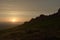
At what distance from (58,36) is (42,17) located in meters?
47.0

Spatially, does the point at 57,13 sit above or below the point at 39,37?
above

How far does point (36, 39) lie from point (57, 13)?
161 ft

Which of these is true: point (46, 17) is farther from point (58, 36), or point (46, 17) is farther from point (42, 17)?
point (58, 36)

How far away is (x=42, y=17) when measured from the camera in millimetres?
102125

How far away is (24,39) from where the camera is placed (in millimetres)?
57500

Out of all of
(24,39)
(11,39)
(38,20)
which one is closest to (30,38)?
(24,39)

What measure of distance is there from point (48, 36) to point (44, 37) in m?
1.15

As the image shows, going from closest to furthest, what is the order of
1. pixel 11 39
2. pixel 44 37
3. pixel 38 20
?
pixel 44 37 < pixel 11 39 < pixel 38 20

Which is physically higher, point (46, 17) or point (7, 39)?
point (46, 17)

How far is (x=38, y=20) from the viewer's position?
99812 millimetres

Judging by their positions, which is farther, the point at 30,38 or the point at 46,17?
the point at 46,17

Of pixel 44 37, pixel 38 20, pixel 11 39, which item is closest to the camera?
pixel 44 37

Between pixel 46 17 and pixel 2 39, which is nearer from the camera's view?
pixel 2 39

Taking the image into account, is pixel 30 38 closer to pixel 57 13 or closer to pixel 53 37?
pixel 53 37
